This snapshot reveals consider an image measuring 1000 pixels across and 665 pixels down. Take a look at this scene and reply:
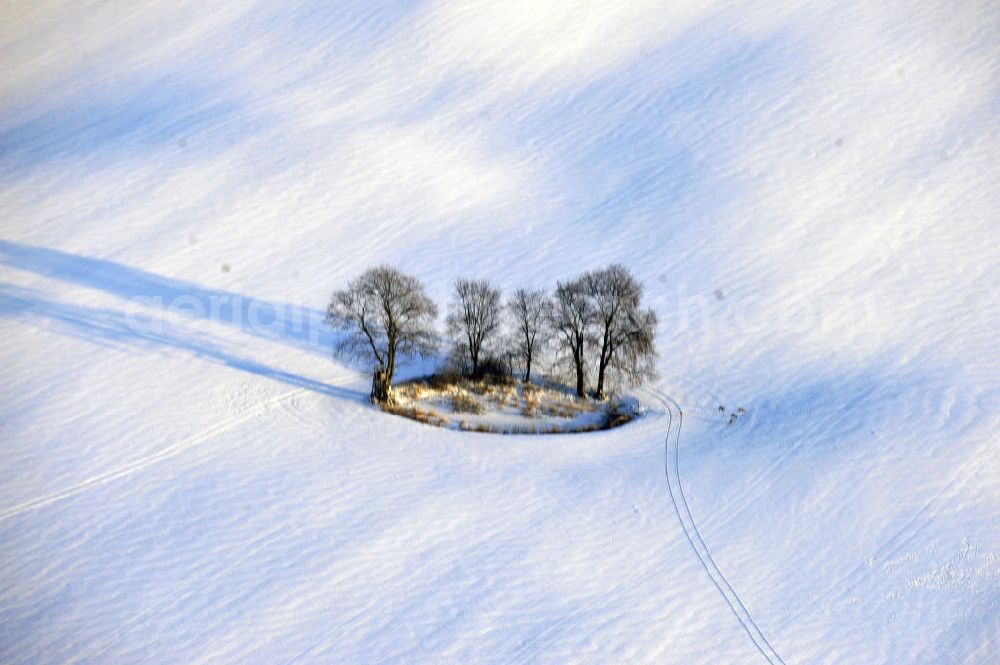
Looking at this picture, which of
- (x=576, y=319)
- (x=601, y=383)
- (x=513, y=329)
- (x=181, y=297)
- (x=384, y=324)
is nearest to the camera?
(x=384, y=324)

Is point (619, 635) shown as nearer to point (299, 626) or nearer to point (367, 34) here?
point (299, 626)

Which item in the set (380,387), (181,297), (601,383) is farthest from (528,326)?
(181,297)

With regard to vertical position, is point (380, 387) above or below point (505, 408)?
above

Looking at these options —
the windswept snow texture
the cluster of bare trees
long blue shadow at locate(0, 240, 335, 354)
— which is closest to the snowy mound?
the cluster of bare trees

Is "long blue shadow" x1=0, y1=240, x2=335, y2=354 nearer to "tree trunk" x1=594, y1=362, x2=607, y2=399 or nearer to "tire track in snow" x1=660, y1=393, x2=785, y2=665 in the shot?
"tree trunk" x1=594, y1=362, x2=607, y2=399

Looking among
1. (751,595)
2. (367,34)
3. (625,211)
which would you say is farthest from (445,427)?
(367,34)

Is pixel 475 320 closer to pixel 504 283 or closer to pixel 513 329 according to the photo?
pixel 513 329

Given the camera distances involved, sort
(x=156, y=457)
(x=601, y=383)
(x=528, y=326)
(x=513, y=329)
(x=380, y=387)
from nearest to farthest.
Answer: (x=156, y=457)
(x=380, y=387)
(x=601, y=383)
(x=528, y=326)
(x=513, y=329)
